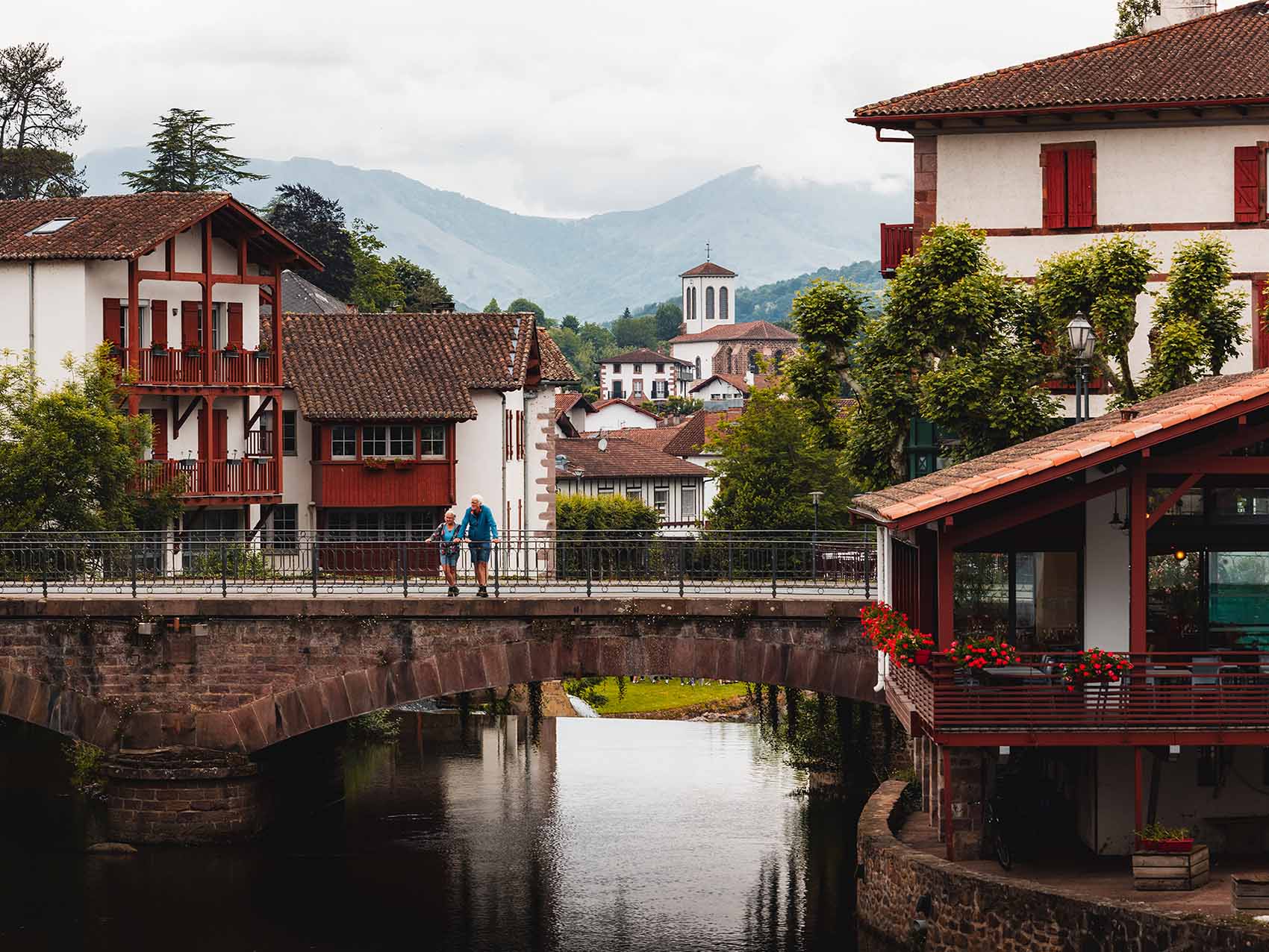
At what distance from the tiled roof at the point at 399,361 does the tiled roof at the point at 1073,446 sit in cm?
2798

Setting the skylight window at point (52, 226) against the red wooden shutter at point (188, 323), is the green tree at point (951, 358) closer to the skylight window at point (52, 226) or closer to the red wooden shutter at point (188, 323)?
the red wooden shutter at point (188, 323)

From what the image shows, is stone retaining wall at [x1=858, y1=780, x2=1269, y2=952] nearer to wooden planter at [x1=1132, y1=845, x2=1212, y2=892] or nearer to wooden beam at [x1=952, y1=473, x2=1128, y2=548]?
wooden planter at [x1=1132, y1=845, x2=1212, y2=892]

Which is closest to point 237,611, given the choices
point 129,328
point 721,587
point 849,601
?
point 721,587

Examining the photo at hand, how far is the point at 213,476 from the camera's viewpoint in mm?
48281

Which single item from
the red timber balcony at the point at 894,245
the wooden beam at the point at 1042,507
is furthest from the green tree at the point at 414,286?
the wooden beam at the point at 1042,507

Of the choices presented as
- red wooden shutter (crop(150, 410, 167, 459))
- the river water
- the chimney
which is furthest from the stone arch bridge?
the chimney

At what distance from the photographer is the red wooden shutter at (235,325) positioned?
166 feet

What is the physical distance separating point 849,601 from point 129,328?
2320 cm

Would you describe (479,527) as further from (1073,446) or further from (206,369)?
(206,369)

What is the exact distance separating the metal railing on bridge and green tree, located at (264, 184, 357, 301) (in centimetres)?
5282

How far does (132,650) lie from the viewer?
31.6 m

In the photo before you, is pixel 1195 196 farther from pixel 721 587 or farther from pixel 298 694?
pixel 298 694

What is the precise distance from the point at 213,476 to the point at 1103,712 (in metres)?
30.1

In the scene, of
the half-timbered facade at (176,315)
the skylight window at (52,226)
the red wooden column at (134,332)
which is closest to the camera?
the half-timbered facade at (176,315)
